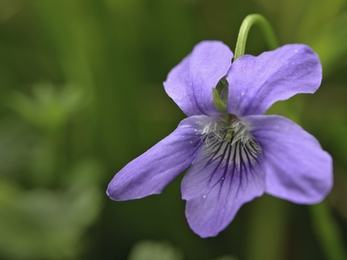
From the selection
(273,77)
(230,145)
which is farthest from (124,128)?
(273,77)

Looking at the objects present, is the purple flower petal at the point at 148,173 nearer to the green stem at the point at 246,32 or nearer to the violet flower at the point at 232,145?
the violet flower at the point at 232,145

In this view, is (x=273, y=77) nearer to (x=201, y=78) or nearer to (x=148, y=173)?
(x=201, y=78)

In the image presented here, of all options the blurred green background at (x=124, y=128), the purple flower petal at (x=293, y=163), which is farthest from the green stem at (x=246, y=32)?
the blurred green background at (x=124, y=128)

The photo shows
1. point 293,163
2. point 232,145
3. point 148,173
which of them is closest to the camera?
point 293,163

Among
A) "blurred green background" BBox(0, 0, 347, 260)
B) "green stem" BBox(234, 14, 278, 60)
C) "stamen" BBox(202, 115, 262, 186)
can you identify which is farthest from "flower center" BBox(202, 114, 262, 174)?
"blurred green background" BBox(0, 0, 347, 260)

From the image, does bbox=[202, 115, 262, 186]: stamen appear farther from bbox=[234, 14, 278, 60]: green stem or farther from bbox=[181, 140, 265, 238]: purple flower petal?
bbox=[234, 14, 278, 60]: green stem
